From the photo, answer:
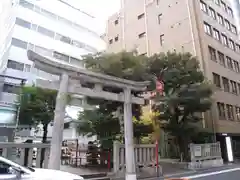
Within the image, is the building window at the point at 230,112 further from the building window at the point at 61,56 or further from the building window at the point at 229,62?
the building window at the point at 61,56

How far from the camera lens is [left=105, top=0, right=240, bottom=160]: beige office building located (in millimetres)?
21281

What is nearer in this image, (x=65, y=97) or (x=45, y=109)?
(x=65, y=97)

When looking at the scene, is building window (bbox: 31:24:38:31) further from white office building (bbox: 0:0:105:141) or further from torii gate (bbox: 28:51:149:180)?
torii gate (bbox: 28:51:149:180)

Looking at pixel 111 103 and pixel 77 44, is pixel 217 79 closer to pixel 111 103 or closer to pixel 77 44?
pixel 111 103

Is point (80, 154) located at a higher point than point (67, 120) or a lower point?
lower

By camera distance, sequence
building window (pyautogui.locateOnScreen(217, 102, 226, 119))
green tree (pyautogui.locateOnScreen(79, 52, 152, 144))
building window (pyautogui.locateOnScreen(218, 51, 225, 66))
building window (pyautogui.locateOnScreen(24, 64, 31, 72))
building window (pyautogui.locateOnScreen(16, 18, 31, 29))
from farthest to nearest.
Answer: building window (pyautogui.locateOnScreen(16, 18, 31, 29)) < building window (pyautogui.locateOnScreen(24, 64, 31, 72)) < building window (pyautogui.locateOnScreen(218, 51, 225, 66)) < building window (pyautogui.locateOnScreen(217, 102, 226, 119)) < green tree (pyautogui.locateOnScreen(79, 52, 152, 144))

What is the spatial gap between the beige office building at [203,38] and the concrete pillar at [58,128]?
490 inches

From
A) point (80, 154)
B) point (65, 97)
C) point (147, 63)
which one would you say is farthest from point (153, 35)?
point (65, 97)

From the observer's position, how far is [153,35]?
25531 mm

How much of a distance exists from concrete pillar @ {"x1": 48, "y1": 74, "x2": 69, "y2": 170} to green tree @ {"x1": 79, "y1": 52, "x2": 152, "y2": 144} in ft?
12.1

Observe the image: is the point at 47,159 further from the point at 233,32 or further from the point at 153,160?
the point at 233,32

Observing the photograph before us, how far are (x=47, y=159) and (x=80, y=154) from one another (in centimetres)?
738

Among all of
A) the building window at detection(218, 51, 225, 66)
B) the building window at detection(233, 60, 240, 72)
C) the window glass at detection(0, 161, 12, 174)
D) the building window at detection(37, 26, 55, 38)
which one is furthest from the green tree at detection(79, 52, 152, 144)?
the building window at detection(233, 60, 240, 72)

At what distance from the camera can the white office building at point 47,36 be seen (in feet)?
78.5
